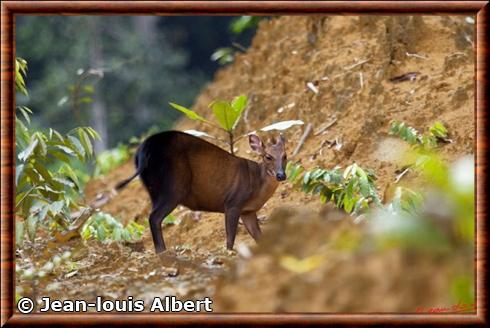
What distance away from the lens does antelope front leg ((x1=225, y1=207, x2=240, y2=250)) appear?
9180mm

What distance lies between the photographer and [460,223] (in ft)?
19.2

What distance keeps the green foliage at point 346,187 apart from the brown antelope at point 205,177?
0.98 ft

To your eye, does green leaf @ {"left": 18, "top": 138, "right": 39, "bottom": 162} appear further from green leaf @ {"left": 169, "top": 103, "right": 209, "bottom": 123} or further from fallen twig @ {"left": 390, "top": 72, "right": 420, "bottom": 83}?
fallen twig @ {"left": 390, "top": 72, "right": 420, "bottom": 83}

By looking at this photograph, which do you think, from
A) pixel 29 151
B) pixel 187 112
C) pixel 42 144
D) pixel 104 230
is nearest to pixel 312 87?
pixel 104 230

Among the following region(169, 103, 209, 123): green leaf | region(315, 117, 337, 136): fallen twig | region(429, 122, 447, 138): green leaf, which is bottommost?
region(315, 117, 337, 136): fallen twig

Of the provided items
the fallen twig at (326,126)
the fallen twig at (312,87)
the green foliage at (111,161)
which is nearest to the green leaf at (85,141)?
the fallen twig at (326,126)

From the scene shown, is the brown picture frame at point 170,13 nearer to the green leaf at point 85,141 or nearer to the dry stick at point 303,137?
the green leaf at point 85,141

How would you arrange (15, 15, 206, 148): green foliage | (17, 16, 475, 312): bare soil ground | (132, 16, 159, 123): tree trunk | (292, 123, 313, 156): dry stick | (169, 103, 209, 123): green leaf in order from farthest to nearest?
(132, 16, 159, 123): tree trunk < (15, 15, 206, 148): green foliage < (292, 123, 313, 156): dry stick < (169, 103, 209, 123): green leaf < (17, 16, 475, 312): bare soil ground

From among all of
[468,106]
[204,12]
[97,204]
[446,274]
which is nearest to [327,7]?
[204,12]

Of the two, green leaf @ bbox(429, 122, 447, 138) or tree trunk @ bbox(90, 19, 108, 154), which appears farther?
tree trunk @ bbox(90, 19, 108, 154)

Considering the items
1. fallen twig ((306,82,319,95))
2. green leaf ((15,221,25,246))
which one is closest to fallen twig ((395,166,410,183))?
fallen twig ((306,82,319,95))

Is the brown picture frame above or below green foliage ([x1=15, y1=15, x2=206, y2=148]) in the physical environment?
above

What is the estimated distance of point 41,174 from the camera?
863 centimetres

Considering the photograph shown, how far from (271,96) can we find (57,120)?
13.8m
